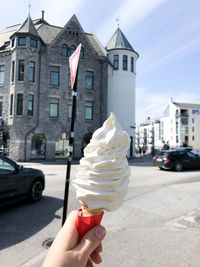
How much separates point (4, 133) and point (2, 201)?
19.3 m

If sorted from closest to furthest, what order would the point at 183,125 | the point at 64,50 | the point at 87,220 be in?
the point at 87,220 < the point at 64,50 < the point at 183,125

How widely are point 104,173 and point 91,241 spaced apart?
0.47 m

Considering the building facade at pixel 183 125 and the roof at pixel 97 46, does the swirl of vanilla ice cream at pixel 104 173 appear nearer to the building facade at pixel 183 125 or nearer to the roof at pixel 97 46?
the roof at pixel 97 46

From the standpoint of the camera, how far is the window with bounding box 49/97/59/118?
80.6 feet

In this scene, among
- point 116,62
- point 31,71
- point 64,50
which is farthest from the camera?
point 116,62

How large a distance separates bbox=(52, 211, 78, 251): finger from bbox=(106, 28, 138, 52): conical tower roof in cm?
3035

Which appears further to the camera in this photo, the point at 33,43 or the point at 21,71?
the point at 33,43

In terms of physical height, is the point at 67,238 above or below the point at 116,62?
Answer: below

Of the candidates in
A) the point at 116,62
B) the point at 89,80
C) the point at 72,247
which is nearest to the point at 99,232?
the point at 72,247

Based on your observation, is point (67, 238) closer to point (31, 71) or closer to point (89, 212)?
point (89, 212)

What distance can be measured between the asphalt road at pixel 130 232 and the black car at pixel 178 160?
26.4 ft

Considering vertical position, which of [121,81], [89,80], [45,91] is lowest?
[45,91]

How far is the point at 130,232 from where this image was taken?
4.36 meters

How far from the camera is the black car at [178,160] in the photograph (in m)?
15.1
